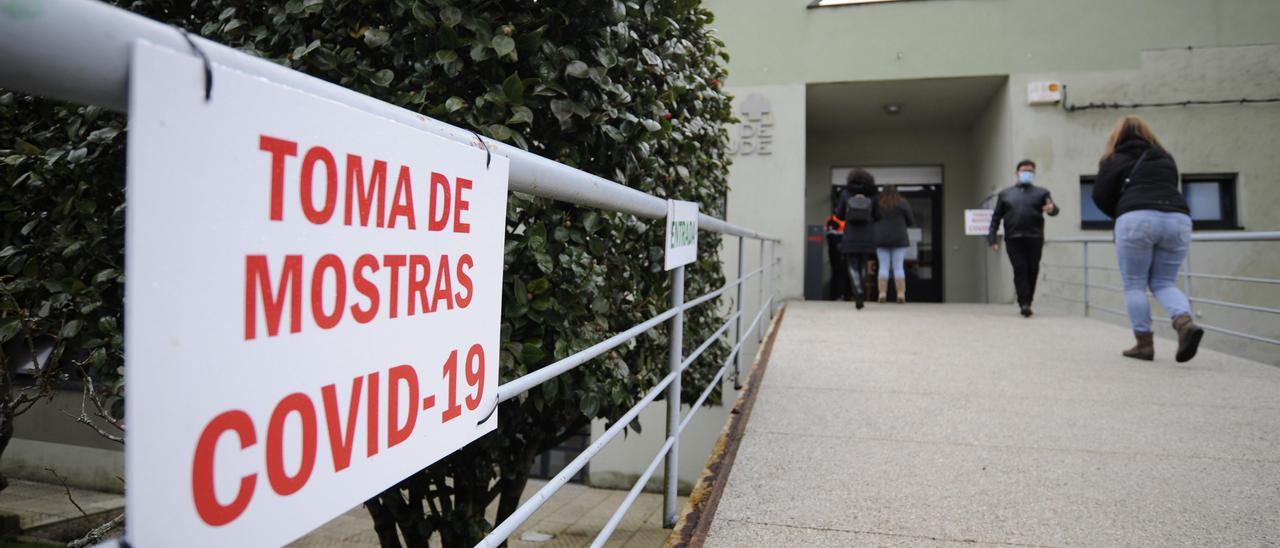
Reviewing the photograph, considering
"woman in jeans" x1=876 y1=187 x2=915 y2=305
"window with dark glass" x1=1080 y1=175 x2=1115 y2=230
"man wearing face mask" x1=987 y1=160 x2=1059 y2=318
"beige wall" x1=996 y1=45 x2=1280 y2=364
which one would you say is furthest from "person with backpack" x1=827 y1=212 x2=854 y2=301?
"window with dark glass" x1=1080 y1=175 x2=1115 y2=230

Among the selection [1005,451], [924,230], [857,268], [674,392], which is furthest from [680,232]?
[924,230]

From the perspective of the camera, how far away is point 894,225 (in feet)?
27.3

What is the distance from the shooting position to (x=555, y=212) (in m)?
2.32

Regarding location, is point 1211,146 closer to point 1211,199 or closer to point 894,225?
point 1211,199

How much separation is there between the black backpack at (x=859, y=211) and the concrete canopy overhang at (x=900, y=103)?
260 cm

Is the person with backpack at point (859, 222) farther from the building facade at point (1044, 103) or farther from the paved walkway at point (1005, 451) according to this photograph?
the paved walkway at point (1005, 451)

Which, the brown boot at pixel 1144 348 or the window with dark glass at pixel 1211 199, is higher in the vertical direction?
the window with dark glass at pixel 1211 199

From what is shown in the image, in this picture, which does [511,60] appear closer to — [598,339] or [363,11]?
[363,11]

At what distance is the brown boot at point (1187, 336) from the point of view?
14.4 feet

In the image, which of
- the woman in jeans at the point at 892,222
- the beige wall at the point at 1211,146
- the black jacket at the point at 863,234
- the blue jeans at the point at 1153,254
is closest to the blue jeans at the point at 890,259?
the woman in jeans at the point at 892,222

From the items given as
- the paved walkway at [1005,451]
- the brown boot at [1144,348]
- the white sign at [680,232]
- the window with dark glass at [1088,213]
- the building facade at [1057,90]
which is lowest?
the paved walkway at [1005,451]

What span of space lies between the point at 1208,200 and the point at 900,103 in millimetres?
4247

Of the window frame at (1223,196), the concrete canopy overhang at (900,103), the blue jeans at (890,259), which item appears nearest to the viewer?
the blue jeans at (890,259)

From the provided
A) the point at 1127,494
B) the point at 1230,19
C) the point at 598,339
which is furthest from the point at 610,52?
the point at 1230,19
